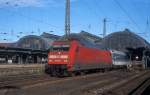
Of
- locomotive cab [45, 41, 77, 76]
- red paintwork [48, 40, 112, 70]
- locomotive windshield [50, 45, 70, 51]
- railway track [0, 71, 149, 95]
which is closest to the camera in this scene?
railway track [0, 71, 149, 95]

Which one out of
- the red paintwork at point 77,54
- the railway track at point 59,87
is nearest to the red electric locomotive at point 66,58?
the red paintwork at point 77,54

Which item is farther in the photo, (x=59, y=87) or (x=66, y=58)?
(x=66, y=58)

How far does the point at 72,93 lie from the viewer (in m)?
19.5

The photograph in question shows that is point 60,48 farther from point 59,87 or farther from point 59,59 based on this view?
point 59,87

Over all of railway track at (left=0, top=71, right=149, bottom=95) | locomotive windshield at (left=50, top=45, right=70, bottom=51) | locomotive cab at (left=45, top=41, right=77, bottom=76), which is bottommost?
railway track at (left=0, top=71, right=149, bottom=95)

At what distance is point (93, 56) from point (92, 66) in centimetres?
126

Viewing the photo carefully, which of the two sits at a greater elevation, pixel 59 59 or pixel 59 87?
pixel 59 59

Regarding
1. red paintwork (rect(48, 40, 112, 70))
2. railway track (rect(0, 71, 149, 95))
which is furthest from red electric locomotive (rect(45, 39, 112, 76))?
railway track (rect(0, 71, 149, 95))

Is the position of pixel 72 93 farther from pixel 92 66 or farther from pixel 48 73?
pixel 92 66

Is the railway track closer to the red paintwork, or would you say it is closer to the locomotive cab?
the locomotive cab

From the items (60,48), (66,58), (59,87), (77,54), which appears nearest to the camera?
(59,87)

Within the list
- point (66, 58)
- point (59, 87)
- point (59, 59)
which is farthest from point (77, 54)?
point (59, 87)

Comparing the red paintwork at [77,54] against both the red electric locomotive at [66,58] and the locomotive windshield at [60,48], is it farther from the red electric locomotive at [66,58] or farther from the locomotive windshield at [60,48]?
the locomotive windshield at [60,48]

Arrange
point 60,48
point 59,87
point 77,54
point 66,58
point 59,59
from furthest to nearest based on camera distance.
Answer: point 77,54 < point 60,48 < point 59,59 < point 66,58 < point 59,87
